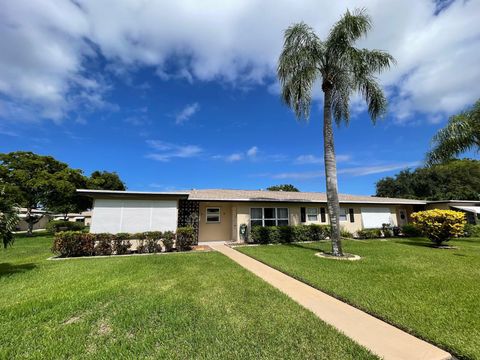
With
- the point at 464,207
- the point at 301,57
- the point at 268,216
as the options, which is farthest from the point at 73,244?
the point at 464,207

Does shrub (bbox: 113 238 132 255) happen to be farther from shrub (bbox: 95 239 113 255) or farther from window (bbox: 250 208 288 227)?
window (bbox: 250 208 288 227)

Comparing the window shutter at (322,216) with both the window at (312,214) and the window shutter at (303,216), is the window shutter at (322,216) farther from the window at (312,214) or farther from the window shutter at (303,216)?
the window shutter at (303,216)

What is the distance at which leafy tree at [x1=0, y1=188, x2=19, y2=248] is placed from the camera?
288 inches

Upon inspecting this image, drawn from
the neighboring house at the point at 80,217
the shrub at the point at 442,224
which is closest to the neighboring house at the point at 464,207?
the shrub at the point at 442,224

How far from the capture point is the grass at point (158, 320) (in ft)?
10.8

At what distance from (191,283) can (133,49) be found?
1061cm

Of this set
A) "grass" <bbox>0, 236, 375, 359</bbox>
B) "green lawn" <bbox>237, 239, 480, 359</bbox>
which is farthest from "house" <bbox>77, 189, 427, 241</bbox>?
"green lawn" <bbox>237, 239, 480, 359</bbox>

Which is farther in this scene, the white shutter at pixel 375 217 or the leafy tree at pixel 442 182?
the leafy tree at pixel 442 182

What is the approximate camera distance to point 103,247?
11.4 m

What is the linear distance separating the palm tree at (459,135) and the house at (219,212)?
24.4ft

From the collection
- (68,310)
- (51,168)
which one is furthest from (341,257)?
(51,168)

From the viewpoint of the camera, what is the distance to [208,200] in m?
15.3

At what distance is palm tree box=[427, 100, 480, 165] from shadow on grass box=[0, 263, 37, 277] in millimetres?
21004

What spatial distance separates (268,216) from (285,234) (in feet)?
7.08
